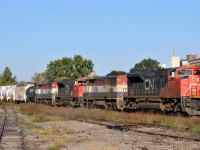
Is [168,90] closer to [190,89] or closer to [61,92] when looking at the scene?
[190,89]

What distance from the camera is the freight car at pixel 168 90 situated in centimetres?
2205

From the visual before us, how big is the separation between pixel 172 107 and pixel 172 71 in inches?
92.4

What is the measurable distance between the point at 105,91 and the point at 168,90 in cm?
1018

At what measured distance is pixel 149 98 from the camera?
2578 centimetres

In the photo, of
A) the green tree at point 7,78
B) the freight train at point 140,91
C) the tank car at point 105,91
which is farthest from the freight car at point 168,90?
the green tree at point 7,78

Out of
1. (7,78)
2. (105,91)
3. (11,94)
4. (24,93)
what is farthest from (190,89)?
(7,78)

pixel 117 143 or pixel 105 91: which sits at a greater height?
pixel 105 91

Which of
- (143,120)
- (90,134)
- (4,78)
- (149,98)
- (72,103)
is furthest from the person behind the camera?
(4,78)

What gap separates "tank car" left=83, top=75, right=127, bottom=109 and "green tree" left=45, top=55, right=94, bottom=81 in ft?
224

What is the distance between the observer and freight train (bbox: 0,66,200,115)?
22.5 metres

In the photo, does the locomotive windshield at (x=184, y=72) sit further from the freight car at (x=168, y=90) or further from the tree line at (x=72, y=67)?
the tree line at (x=72, y=67)

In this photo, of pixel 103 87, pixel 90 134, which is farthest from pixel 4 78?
pixel 90 134

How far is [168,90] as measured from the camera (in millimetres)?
23797

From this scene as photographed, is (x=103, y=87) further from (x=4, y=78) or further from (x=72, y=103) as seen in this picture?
(x=4, y=78)
